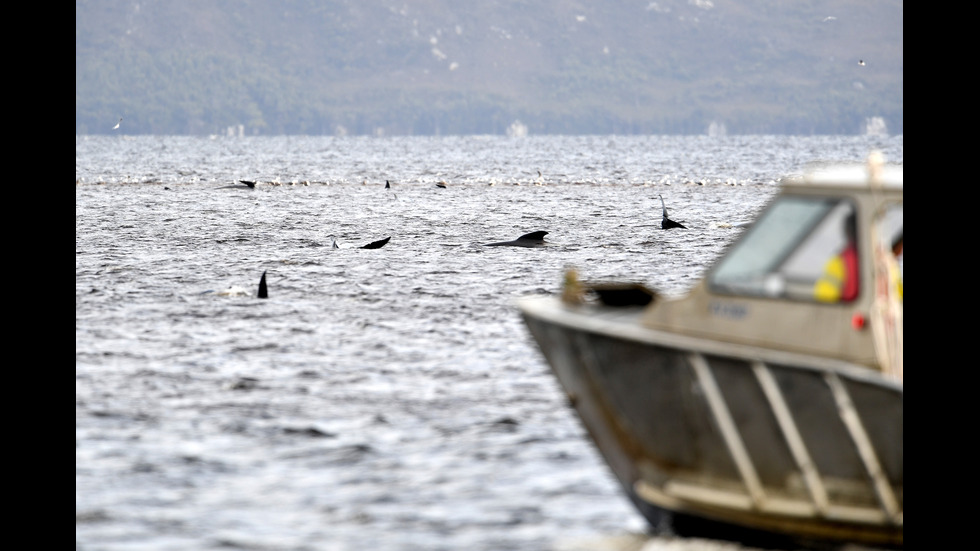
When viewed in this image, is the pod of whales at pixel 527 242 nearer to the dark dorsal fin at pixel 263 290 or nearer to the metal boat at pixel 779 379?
the dark dorsal fin at pixel 263 290

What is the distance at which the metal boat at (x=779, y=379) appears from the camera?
8344 mm

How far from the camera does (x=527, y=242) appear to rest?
3569cm

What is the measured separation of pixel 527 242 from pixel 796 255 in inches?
1063

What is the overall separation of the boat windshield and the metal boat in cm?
1

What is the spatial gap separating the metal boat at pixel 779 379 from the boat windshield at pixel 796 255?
0.03 feet

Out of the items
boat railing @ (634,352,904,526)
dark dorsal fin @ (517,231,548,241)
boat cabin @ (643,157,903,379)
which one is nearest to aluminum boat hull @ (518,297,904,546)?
boat railing @ (634,352,904,526)

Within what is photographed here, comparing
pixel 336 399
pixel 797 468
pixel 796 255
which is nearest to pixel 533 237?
pixel 336 399

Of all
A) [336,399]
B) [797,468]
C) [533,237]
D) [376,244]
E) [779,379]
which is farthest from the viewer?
[533,237]

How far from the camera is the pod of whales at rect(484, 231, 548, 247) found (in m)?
35.2

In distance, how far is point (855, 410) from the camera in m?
8.23

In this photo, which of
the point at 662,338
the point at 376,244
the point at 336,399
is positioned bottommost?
the point at 336,399

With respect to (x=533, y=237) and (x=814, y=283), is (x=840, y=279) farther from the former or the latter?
(x=533, y=237)
